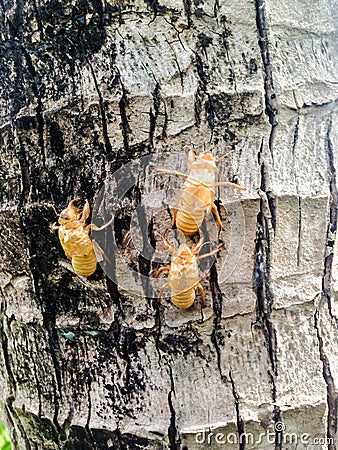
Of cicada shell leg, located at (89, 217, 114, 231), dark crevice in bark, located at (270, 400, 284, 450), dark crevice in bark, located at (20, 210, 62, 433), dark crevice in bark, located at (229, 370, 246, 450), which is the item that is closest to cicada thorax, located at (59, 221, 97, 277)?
cicada shell leg, located at (89, 217, 114, 231)

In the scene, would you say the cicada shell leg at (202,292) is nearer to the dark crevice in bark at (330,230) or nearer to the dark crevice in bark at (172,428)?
A: the dark crevice in bark at (172,428)

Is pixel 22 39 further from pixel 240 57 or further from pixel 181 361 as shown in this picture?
pixel 181 361

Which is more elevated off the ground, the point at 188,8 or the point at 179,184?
the point at 188,8

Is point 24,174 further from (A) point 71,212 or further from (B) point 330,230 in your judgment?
(B) point 330,230

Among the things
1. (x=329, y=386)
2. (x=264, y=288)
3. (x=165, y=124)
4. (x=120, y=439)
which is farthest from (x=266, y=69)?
(x=120, y=439)

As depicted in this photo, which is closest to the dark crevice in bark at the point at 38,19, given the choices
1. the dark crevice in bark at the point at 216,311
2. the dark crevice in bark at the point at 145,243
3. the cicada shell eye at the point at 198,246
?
the dark crevice in bark at the point at 145,243

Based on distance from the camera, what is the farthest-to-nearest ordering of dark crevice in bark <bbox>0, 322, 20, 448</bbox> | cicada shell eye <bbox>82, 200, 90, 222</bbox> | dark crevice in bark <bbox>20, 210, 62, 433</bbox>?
dark crevice in bark <bbox>0, 322, 20, 448</bbox>, dark crevice in bark <bbox>20, 210, 62, 433</bbox>, cicada shell eye <bbox>82, 200, 90, 222</bbox>

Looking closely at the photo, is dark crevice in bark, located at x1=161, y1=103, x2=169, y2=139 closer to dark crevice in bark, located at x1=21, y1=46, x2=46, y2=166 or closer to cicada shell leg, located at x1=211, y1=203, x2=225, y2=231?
cicada shell leg, located at x1=211, y1=203, x2=225, y2=231
